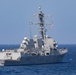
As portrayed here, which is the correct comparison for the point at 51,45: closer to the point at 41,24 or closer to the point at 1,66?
the point at 41,24

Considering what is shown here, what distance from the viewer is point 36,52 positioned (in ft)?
296

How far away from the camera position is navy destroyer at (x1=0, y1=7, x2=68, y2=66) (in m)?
86.3

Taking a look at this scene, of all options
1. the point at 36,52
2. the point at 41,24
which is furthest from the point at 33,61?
the point at 41,24

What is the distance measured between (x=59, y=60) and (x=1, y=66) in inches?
626

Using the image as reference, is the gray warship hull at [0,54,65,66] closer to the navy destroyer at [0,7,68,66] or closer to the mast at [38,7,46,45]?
the navy destroyer at [0,7,68,66]

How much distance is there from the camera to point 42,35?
95.2m

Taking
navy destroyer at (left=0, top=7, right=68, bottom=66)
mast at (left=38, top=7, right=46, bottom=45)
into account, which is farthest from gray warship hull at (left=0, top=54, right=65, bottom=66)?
mast at (left=38, top=7, right=46, bottom=45)

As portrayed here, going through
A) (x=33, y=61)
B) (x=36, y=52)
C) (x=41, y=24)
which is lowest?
(x=33, y=61)

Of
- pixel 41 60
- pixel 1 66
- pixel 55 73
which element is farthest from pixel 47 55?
pixel 55 73

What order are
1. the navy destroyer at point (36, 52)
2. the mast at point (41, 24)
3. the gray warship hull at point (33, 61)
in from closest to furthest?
1. the gray warship hull at point (33, 61)
2. the navy destroyer at point (36, 52)
3. the mast at point (41, 24)

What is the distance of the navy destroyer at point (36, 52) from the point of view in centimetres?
8629

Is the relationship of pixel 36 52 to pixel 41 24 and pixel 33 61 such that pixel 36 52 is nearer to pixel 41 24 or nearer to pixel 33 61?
pixel 33 61

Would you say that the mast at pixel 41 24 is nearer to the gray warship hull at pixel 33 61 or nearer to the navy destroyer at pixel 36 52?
the navy destroyer at pixel 36 52

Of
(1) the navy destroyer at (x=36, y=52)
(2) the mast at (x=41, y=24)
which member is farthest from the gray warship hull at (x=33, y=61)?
(2) the mast at (x=41, y=24)
